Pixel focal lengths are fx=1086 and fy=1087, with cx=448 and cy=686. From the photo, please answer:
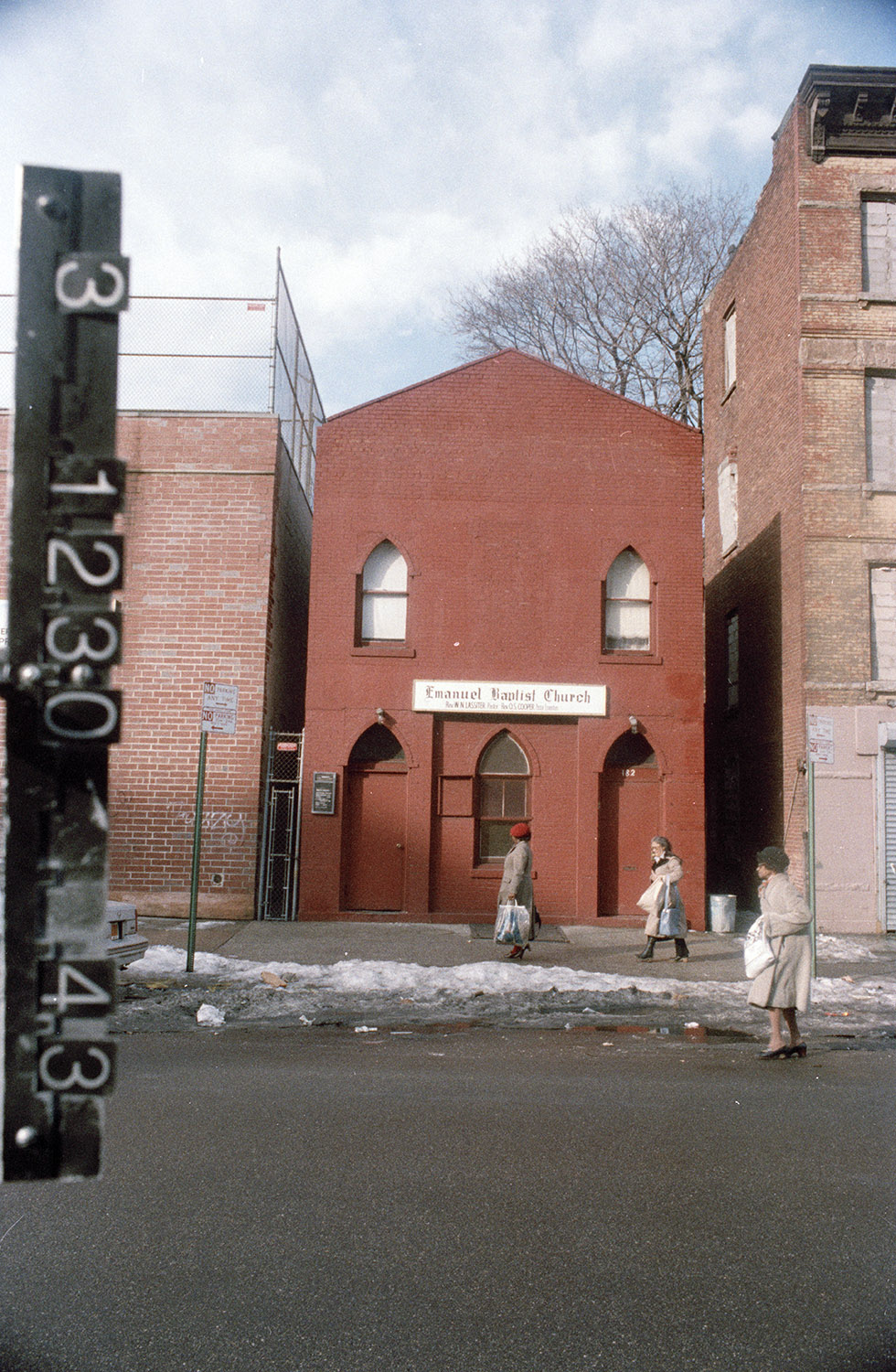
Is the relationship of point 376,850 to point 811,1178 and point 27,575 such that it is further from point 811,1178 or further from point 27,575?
point 27,575

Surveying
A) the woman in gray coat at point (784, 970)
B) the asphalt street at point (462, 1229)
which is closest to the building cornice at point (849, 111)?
the woman in gray coat at point (784, 970)

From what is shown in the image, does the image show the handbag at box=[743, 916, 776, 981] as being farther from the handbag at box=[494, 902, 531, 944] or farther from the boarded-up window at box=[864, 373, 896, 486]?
the boarded-up window at box=[864, 373, 896, 486]

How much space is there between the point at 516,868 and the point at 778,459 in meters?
9.39

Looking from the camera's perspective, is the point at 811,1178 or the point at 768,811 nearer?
the point at 811,1178

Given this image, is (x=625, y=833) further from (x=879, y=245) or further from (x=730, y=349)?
(x=730, y=349)

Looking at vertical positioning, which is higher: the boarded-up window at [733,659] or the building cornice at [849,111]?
the building cornice at [849,111]

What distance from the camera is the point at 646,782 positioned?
1739 cm

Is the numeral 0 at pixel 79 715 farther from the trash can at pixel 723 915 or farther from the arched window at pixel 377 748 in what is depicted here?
the trash can at pixel 723 915

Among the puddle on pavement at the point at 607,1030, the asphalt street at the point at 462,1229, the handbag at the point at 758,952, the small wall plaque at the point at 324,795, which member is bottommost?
the puddle on pavement at the point at 607,1030

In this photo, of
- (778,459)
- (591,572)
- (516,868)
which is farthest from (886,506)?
(516,868)

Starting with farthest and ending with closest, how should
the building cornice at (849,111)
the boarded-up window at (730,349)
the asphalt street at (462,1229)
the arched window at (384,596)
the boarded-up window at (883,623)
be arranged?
the boarded-up window at (730,349) → the arched window at (384,596) → the building cornice at (849,111) → the boarded-up window at (883,623) → the asphalt street at (462,1229)

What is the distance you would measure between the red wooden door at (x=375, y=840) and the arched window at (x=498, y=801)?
4.07ft

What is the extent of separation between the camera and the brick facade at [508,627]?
1697 cm

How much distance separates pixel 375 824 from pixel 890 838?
795 centimetres
